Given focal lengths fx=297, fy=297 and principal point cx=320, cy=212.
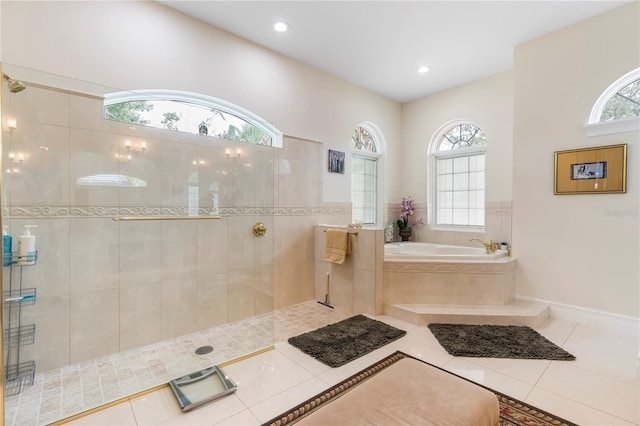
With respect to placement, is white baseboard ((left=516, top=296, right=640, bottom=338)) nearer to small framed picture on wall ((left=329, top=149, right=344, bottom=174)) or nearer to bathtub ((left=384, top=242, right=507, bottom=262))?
bathtub ((left=384, top=242, right=507, bottom=262))

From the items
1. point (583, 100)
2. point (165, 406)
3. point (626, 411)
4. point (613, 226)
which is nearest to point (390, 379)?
point (165, 406)

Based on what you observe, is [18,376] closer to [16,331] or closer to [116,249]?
[16,331]

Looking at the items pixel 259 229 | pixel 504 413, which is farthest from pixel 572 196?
pixel 259 229

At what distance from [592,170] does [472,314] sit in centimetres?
182

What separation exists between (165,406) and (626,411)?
8.72 feet

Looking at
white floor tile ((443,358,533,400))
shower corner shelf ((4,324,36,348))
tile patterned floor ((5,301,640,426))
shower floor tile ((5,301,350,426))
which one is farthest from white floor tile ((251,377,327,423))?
shower corner shelf ((4,324,36,348))

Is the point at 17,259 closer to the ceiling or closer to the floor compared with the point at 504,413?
closer to the ceiling

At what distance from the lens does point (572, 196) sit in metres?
3.03

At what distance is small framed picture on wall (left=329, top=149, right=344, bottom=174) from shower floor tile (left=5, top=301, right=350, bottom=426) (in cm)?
192

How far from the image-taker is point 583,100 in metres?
2.95

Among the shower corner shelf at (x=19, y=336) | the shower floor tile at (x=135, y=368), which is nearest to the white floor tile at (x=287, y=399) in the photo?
the shower floor tile at (x=135, y=368)

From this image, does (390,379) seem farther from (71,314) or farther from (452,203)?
(452,203)

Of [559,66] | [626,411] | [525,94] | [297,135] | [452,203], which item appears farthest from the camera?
[452,203]

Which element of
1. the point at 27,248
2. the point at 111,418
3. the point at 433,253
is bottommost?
the point at 111,418
